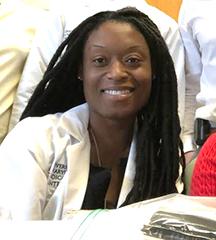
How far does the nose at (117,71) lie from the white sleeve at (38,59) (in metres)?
0.43

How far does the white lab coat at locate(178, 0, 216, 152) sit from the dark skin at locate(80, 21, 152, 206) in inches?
15.4

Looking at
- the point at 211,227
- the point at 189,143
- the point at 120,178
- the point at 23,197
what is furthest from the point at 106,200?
the point at 211,227

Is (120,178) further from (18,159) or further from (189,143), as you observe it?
(189,143)

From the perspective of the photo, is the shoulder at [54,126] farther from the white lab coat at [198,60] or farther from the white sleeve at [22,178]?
the white lab coat at [198,60]

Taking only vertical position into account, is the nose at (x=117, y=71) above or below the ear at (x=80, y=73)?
above

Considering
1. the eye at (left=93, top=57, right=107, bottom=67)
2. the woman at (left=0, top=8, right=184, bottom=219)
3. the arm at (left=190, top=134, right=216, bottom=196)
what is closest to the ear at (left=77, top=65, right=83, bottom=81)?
the woman at (left=0, top=8, right=184, bottom=219)

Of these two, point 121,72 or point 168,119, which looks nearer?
point 121,72

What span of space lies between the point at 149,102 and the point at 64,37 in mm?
467

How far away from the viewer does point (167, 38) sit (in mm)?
1636

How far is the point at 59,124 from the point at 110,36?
244mm

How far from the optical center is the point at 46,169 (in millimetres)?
1102

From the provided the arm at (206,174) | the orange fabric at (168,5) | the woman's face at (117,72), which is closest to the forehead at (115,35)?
the woman's face at (117,72)

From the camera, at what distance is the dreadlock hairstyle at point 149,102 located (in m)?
1.18

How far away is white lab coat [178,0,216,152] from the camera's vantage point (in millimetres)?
1535
